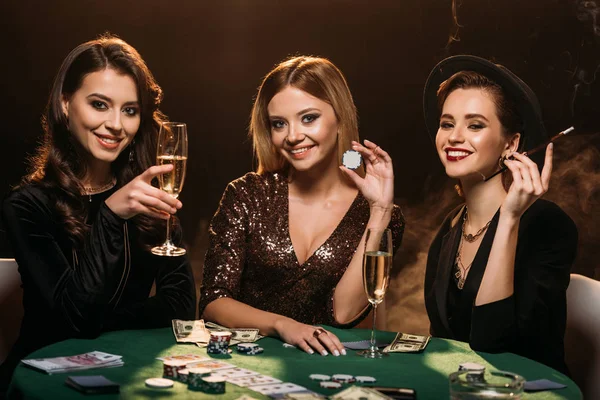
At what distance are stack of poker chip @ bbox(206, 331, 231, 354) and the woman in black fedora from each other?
915mm

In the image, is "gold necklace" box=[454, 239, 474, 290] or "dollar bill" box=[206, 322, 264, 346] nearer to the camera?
"dollar bill" box=[206, 322, 264, 346]

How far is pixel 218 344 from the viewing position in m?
2.31

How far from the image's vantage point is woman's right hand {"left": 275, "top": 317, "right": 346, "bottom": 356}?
238 cm

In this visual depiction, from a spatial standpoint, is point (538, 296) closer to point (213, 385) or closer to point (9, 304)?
point (213, 385)

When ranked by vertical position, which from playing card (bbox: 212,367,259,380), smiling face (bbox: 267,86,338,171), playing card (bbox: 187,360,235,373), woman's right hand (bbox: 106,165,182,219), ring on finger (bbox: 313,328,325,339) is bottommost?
playing card (bbox: 212,367,259,380)

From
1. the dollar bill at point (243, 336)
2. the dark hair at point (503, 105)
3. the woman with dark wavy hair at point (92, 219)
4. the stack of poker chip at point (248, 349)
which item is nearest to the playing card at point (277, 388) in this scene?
the stack of poker chip at point (248, 349)

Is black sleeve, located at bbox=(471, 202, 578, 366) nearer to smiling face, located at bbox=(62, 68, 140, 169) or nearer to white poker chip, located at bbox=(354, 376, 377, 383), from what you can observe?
white poker chip, located at bbox=(354, 376, 377, 383)

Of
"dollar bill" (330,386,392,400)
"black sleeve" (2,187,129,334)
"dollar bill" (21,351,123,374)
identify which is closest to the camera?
"dollar bill" (330,386,392,400)

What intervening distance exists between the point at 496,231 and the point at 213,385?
1474mm

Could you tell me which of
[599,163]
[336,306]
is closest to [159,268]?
[336,306]

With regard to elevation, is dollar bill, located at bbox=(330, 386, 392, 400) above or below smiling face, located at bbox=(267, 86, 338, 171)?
below

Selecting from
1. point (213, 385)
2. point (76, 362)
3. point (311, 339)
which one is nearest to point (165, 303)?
point (311, 339)

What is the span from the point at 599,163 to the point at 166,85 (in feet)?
8.90

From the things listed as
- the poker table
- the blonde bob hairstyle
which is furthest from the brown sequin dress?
the poker table
